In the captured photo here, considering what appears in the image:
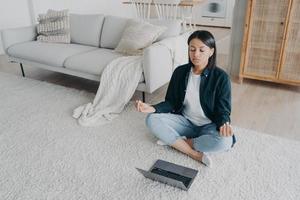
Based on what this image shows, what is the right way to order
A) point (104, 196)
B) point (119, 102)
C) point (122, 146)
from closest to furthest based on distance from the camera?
point (104, 196) → point (122, 146) → point (119, 102)

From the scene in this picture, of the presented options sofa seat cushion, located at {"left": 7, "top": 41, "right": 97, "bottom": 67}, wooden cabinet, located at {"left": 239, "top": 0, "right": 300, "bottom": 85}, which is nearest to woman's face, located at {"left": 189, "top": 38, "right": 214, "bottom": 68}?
wooden cabinet, located at {"left": 239, "top": 0, "right": 300, "bottom": 85}

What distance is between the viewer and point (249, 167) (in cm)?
177

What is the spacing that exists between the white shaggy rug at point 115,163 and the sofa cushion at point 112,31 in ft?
3.31

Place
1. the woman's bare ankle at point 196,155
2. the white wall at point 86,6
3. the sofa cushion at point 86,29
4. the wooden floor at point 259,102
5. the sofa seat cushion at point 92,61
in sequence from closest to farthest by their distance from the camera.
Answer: the woman's bare ankle at point 196,155, the wooden floor at point 259,102, the sofa seat cushion at point 92,61, the sofa cushion at point 86,29, the white wall at point 86,6

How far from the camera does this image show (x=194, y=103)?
1.86 m

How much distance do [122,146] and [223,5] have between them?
16.3ft

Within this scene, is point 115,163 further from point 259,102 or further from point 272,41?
point 272,41

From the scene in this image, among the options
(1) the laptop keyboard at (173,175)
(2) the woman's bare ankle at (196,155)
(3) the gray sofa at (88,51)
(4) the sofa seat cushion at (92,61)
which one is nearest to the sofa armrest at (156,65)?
(3) the gray sofa at (88,51)

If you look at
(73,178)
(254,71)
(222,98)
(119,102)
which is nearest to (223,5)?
(254,71)

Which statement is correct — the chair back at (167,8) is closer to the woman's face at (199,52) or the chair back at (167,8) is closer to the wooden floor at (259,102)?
the wooden floor at (259,102)

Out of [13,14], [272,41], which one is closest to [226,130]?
[272,41]

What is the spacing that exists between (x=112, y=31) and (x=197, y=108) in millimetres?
1676

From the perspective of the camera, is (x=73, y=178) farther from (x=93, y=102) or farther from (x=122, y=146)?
(x=93, y=102)

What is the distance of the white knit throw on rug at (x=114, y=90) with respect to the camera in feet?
7.97
